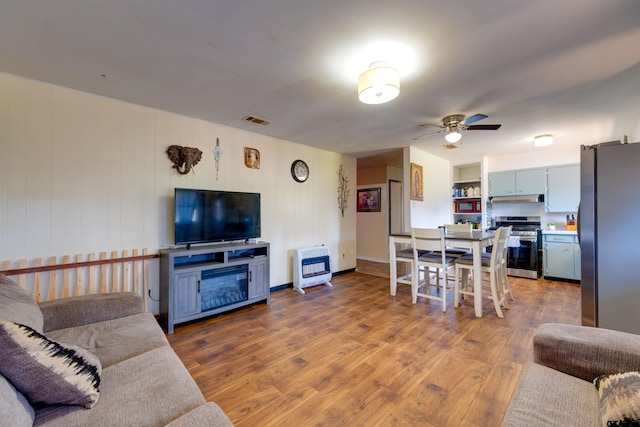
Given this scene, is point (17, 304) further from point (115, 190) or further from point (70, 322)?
point (115, 190)

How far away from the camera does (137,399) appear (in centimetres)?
106

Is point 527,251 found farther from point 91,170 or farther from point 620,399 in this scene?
point 91,170

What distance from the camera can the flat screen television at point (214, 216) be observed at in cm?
291

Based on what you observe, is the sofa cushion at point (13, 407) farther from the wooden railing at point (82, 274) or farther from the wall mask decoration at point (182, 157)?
the wall mask decoration at point (182, 157)

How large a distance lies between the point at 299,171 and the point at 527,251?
166 inches

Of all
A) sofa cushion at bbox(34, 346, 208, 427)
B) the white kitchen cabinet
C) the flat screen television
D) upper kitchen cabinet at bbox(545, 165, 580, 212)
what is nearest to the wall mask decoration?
the flat screen television

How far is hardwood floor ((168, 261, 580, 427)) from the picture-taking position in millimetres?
1618

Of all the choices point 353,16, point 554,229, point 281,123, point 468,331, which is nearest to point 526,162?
point 554,229

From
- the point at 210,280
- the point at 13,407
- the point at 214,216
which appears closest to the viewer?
the point at 13,407

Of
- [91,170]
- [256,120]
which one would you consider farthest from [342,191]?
[91,170]

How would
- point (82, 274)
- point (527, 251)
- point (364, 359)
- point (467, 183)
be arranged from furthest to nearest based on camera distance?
point (467, 183), point (527, 251), point (82, 274), point (364, 359)

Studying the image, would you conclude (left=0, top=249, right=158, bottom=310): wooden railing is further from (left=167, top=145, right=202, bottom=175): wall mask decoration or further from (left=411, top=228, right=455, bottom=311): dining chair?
(left=411, top=228, right=455, bottom=311): dining chair

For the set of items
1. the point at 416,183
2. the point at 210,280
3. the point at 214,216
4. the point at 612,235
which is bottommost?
the point at 210,280

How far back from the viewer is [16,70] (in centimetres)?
212
